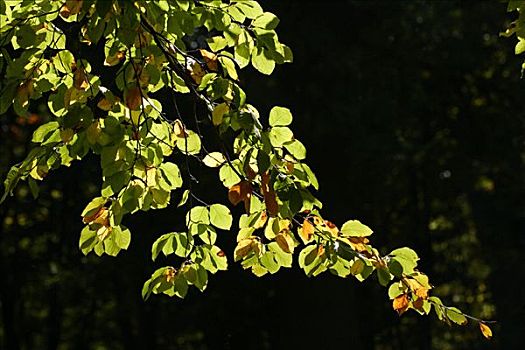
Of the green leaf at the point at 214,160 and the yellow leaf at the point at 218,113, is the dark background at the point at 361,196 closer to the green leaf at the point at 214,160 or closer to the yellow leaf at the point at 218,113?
the green leaf at the point at 214,160

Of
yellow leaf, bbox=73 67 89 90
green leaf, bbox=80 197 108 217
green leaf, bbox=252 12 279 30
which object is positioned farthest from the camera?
green leaf, bbox=80 197 108 217

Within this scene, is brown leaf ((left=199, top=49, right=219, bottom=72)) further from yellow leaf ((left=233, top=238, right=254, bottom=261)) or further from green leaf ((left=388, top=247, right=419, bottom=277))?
green leaf ((left=388, top=247, right=419, bottom=277))

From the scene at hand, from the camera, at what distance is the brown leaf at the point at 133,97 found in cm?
280

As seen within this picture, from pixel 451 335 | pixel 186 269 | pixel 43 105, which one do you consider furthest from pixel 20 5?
pixel 451 335

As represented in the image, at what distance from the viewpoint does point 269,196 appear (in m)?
2.66

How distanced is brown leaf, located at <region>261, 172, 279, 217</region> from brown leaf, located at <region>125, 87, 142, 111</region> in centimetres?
50

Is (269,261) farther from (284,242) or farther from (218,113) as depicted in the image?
(218,113)

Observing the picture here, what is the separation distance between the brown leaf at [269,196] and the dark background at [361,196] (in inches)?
238

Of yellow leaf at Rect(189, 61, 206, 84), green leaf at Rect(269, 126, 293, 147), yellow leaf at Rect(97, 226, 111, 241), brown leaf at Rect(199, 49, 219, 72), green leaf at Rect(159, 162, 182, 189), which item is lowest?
yellow leaf at Rect(97, 226, 111, 241)

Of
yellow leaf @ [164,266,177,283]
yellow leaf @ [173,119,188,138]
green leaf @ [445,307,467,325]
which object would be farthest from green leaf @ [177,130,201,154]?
green leaf @ [445,307,467,325]

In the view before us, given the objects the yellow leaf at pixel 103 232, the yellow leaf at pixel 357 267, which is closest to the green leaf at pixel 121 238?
the yellow leaf at pixel 103 232

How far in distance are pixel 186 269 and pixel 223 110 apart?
627 millimetres

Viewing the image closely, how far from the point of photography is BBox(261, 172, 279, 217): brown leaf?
2.65 m

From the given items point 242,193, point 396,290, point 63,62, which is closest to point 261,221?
point 242,193
